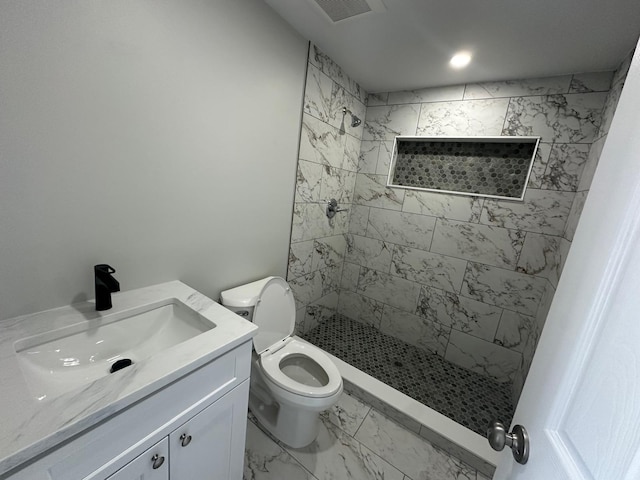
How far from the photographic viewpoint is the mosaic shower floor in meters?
1.77

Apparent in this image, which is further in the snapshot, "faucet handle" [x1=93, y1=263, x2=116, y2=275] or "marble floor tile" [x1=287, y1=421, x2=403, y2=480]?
"marble floor tile" [x1=287, y1=421, x2=403, y2=480]

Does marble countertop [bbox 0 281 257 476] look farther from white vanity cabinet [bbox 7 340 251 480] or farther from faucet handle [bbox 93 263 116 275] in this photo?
faucet handle [bbox 93 263 116 275]

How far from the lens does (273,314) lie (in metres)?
1.60

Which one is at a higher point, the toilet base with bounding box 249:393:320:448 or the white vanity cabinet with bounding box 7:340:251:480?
the white vanity cabinet with bounding box 7:340:251:480

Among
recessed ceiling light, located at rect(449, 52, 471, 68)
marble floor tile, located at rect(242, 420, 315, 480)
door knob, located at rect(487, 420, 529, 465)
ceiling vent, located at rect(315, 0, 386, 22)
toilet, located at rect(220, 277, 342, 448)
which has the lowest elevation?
marble floor tile, located at rect(242, 420, 315, 480)

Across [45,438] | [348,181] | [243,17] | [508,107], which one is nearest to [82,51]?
[243,17]

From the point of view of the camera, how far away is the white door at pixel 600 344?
0.33 metres

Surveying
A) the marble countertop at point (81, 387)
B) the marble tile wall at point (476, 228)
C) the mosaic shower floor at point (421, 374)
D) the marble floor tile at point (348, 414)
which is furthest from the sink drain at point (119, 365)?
the marble tile wall at point (476, 228)

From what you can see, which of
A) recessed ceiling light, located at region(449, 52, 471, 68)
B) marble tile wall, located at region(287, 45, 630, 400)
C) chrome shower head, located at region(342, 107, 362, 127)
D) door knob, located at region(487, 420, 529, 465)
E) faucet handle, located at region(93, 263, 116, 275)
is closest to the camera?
door knob, located at region(487, 420, 529, 465)

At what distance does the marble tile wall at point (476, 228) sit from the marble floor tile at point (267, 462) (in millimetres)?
1447

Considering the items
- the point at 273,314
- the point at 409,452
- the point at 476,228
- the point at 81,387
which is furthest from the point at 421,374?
the point at 81,387

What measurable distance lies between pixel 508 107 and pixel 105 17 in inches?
89.8

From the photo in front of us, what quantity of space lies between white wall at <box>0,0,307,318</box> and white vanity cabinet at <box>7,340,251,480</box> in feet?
1.88

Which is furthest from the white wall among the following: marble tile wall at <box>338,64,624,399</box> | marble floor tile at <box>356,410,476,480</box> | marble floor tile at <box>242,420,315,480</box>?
marble floor tile at <box>356,410,476,480</box>
